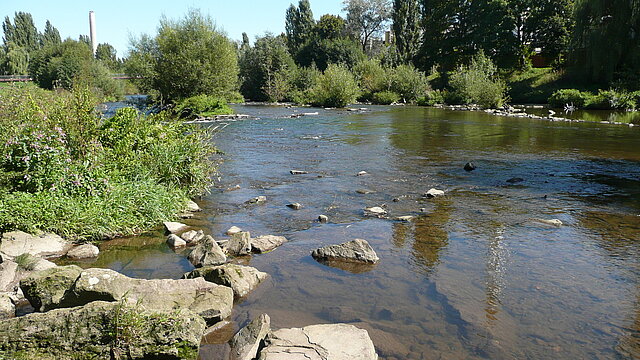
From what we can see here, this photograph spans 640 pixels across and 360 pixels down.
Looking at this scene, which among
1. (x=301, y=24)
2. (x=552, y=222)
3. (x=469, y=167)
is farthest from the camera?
(x=301, y=24)

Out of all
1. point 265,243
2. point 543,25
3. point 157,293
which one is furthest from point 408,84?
point 157,293

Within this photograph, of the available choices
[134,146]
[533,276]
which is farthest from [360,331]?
[134,146]

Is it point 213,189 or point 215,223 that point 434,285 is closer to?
point 215,223

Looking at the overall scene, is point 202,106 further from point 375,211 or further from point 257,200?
point 375,211

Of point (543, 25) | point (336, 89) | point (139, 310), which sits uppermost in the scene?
point (543, 25)

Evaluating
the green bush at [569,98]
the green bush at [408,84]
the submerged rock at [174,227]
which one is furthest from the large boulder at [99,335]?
the green bush at [408,84]

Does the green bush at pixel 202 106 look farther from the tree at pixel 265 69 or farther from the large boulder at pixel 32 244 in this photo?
the large boulder at pixel 32 244

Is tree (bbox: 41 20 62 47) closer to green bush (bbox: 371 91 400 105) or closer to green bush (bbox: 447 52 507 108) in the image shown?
green bush (bbox: 371 91 400 105)

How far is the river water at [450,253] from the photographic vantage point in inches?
198

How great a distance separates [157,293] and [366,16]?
99.2 m

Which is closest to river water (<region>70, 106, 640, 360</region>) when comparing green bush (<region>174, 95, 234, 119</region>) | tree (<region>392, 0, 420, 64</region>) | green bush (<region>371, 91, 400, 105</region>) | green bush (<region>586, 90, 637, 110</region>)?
green bush (<region>174, 95, 234, 119</region>)

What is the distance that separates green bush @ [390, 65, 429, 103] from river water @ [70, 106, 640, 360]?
39.6 meters

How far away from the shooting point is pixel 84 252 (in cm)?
703

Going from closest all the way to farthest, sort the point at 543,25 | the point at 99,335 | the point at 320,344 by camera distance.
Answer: the point at 99,335 → the point at 320,344 → the point at 543,25
